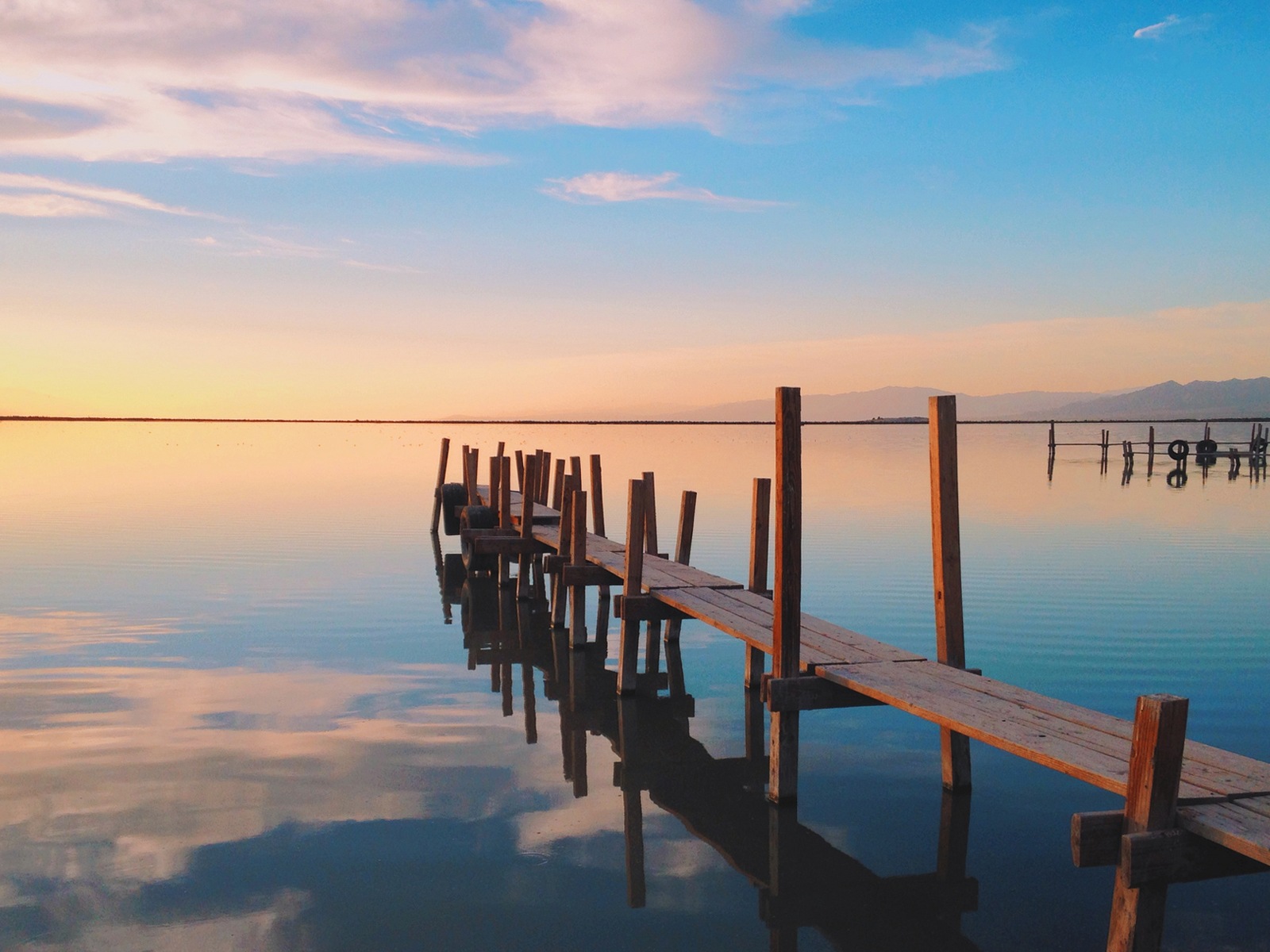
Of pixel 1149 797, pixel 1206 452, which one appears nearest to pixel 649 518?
pixel 1149 797

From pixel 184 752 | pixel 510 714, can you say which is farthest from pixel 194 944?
pixel 510 714

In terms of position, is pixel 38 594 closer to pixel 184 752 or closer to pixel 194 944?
pixel 184 752

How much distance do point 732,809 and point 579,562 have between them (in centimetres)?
624

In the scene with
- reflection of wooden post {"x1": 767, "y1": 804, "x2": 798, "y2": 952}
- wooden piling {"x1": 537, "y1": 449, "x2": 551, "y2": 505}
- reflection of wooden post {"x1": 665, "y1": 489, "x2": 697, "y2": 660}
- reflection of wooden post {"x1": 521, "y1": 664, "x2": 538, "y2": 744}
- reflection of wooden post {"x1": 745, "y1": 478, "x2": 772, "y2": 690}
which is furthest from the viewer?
wooden piling {"x1": 537, "y1": 449, "x2": 551, "y2": 505}

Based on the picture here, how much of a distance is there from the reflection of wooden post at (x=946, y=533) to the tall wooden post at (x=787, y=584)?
1.10 metres

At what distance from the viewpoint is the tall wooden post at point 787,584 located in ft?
28.2

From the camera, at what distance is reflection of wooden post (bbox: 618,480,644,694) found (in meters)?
12.6

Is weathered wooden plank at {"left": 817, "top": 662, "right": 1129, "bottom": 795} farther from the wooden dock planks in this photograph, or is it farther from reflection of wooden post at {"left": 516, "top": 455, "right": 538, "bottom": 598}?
reflection of wooden post at {"left": 516, "top": 455, "right": 538, "bottom": 598}

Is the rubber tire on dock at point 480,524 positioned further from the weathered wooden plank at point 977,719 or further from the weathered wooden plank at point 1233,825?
the weathered wooden plank at point 1233,825

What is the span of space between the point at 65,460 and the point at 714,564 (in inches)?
1837

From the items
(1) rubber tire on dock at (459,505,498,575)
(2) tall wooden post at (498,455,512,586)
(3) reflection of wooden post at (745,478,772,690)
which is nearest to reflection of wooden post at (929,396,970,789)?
(3) reflection of wooden post at (745,478,772,690)

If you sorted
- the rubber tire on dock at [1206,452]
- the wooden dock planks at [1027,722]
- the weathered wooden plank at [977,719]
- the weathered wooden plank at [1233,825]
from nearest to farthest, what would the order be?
1. the weathered wooden plank at [1233,825]
2. the wooden dock planks at [1027,722]
3. the weathered wooden plank at [977,719]
4. the rubber tire on dock at [1206,452]

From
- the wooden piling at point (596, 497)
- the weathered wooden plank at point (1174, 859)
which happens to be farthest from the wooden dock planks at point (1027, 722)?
the wooden piling at point (596, 497)

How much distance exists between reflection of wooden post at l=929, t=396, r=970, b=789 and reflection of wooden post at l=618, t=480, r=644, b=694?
4507 mm
